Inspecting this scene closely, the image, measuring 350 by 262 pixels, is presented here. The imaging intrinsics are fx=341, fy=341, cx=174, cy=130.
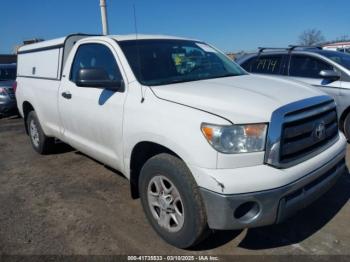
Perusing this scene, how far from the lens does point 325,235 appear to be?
3123 mm

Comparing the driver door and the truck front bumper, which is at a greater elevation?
the driver door

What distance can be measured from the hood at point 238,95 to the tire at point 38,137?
328cm

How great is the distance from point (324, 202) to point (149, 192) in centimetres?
201

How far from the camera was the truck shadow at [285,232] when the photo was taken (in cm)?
303

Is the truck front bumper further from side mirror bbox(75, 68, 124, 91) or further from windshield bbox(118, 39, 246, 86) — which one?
side mirror bbox(75, 68, 124, 91)

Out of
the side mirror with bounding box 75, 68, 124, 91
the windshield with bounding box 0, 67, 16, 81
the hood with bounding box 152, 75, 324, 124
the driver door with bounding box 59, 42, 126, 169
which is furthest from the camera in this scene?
the windshield with bounding box 0, 67, 16, 81

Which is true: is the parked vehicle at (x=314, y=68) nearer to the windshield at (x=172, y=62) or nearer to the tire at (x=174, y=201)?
the windshield at (x=172, y=62)

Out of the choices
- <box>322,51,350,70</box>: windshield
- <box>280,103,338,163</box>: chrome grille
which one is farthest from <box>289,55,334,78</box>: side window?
<box>280,103,338,163</box>: chrome grille

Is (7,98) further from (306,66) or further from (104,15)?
(306,66)

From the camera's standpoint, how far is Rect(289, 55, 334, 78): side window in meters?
6.25

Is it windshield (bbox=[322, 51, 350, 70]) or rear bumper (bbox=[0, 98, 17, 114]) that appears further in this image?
Result: rear bumper (bbox=[0, 98, 17, 114])

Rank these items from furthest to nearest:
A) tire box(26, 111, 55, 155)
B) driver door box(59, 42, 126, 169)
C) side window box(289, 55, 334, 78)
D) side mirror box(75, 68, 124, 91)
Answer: side window box(289, 55, 334, 78) → tire box(26, 111, 55, 155) → driver door box(59, 42, 126, 169) → side mirror box(75, 68, 124, 91)

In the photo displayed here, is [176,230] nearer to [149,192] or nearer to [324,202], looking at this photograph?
[149,192]

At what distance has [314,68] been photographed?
6309 millimetres
